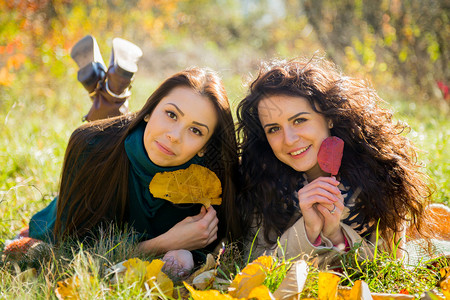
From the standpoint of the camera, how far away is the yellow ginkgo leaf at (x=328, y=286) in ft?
5.44

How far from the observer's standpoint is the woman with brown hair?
2.49 meters

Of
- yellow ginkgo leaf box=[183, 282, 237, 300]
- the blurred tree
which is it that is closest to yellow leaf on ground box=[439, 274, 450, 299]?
yellow ginkgo leaf box=[183, 282, 237, 300]

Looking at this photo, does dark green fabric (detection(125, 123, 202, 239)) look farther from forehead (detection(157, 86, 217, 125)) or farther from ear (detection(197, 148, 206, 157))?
forehead (detection(157, 86, 217, 125))

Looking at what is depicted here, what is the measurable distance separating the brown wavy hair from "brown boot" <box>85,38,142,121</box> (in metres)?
0.75

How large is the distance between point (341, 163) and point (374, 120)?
309 millimetres

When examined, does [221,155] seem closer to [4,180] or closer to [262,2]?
[4,180]

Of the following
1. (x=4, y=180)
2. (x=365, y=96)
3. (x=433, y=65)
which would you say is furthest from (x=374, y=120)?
(x=433, y=65)

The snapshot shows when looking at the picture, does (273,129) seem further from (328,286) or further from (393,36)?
(393,36)

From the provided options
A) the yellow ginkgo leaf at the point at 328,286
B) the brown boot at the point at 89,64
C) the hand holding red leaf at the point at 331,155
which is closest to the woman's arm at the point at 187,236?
the hand holding red leaf at the point at 331,155

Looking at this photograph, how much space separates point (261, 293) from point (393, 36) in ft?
18.1

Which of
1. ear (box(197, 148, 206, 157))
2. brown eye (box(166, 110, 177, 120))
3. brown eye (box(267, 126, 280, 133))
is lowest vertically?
ear (box(197, 148, 206, 157))

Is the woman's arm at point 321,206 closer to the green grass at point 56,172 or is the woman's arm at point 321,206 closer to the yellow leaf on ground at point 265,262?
the green grass at point 56,172

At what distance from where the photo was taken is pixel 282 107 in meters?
2.42

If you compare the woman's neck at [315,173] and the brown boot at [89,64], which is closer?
the woman's neck at [315,173]
